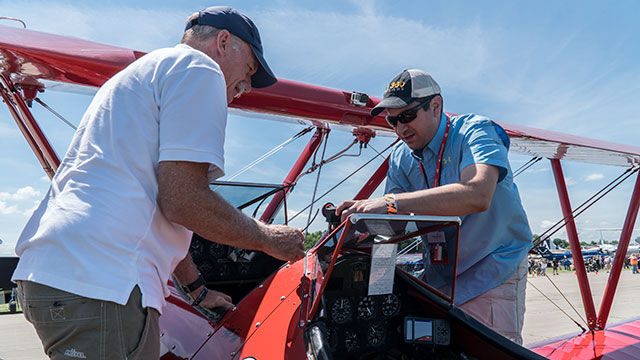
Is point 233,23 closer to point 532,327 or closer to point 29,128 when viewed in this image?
point 29,128

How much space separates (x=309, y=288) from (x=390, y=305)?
71 centimetres

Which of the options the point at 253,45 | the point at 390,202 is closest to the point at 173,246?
the point at 253,45

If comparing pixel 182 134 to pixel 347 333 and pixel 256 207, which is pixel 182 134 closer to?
pixel 347 333

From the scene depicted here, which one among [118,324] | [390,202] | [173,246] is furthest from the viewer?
[390,202]

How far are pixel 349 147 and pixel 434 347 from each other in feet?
13.5

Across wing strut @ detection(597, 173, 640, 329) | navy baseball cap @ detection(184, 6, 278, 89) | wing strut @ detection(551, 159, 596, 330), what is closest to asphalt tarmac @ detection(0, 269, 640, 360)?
wing strut @ detection(551, 159, 596, 330)

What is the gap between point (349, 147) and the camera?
611cm

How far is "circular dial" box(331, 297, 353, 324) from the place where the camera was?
2.13m

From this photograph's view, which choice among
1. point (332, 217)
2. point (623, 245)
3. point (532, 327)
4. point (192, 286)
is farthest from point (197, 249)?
point (532, 327)

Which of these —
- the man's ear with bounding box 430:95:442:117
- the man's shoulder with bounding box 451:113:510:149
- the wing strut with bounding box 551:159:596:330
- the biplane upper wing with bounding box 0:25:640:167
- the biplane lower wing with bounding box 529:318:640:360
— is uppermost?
the biplane upper wing with bounding box 0:25:640:167

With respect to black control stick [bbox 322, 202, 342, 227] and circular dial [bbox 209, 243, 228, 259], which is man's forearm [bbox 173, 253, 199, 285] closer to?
black control stick [bbox 322, 202, 342, 227]

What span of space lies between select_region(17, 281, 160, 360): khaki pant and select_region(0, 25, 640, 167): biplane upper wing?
9.59ft

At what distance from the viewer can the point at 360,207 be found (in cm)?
199

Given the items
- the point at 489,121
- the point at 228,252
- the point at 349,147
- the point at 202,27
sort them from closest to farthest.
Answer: the point at 202,27, the point at 489,121, the point at 228,252, the point at 349,147
